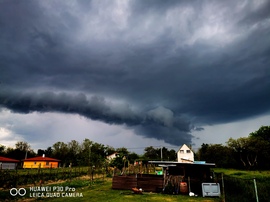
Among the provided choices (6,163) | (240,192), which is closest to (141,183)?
(240,192)

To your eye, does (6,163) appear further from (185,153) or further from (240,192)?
(240,192)

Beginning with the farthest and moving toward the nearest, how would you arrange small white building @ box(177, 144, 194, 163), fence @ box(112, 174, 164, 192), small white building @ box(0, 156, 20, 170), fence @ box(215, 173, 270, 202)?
small white building @ box(177, 144, 194, 163)
small white building @ box(0, 156, 20, 170)
fence @ box(112, 174, 164, 192)
fence @ box(215, 173, 270, 202)

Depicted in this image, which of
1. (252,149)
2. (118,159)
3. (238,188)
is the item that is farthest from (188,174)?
(252,149)

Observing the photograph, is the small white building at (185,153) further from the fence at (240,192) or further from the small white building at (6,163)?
the small white building at (6,163)

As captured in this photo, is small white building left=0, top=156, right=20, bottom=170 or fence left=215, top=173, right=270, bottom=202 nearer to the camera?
fence left=215, top=173, right=270, bottom=202

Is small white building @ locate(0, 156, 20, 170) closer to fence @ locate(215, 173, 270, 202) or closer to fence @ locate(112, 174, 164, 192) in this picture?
fence @ locate(112, 174, 164, 192)

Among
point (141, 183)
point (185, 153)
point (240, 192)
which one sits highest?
point (185, 153)

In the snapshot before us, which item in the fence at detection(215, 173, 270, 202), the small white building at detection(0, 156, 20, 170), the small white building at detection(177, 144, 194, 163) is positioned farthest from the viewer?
the small white building at detection(177, 144, 194, 163)

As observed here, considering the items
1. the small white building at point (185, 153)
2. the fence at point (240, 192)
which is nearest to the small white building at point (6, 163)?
the small white building at point (185, 153)

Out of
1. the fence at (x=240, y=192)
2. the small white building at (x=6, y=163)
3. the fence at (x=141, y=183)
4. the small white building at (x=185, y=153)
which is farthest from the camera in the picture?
the small white building at (x=185, y=153)

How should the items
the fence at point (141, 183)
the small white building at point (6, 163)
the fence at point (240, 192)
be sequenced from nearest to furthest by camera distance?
the fence at point (240, 192), the fence at point (141, 183), the small white building at point (6, 163)

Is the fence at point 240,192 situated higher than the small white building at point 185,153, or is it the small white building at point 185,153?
the small white building at point 185,153

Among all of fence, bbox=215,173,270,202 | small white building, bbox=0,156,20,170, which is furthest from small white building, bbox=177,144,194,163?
small white building, bbox=0,156,20,170

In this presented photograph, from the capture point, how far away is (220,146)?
70000mm
